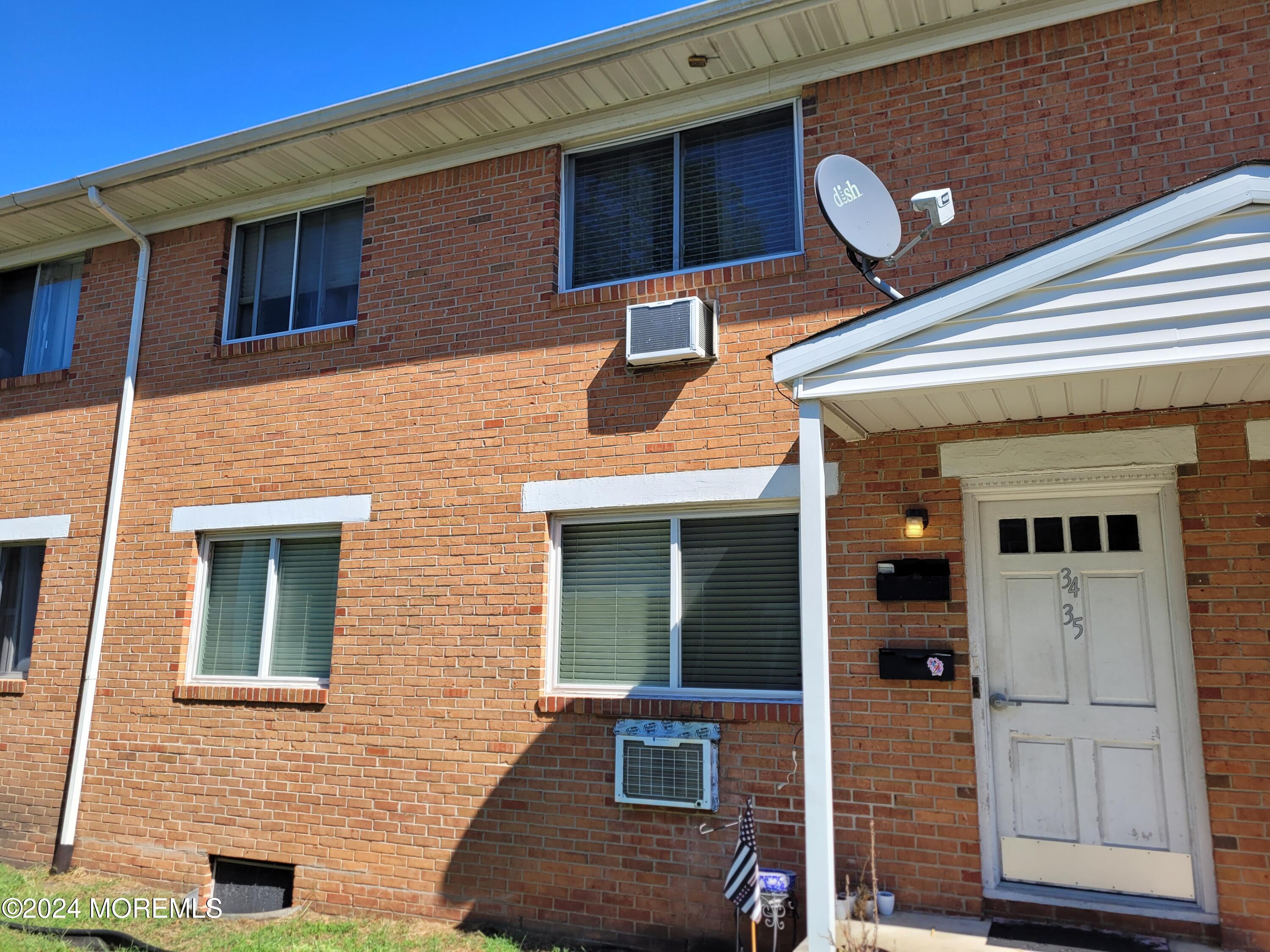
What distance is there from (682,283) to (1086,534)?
9.91ft

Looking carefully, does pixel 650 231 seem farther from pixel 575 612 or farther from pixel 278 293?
pixel 278 293

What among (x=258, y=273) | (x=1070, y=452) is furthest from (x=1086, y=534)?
(x=258, y=273)

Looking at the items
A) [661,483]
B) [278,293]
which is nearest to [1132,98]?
[661,483]

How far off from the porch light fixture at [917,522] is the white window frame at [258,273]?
4847 millimetres

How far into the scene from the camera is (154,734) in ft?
24.5

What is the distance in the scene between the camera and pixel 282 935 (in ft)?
20.1

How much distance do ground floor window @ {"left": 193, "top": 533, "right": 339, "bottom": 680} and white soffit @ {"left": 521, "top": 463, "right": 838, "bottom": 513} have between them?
6.56 ft

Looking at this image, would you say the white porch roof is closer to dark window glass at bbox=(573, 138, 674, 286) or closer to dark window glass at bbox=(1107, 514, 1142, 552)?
dark window glass at bbox=(1107, 514, 1142, 552)

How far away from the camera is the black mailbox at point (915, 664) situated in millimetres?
5191

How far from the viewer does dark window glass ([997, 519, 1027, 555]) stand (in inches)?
211

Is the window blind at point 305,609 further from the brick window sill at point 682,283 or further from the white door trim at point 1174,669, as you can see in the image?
the white door trim at point 1174,669

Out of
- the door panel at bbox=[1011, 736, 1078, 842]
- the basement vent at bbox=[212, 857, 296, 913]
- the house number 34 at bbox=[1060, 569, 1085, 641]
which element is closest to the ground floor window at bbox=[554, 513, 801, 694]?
the door panel at bbox=[1011, 736, 1078, 842]

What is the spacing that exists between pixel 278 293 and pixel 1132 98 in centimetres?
673

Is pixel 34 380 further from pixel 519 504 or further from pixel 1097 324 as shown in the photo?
pixel 1097 324
